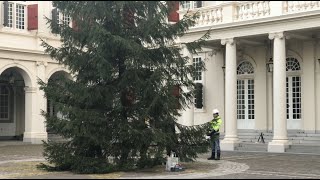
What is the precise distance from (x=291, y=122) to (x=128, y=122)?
40.3 feet

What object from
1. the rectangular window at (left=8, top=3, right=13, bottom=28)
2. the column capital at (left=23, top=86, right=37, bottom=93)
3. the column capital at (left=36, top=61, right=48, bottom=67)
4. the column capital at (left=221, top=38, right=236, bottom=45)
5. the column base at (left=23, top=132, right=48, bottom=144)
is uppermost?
the rectangular window at (left=8, top=3, right=13, bottom=28)

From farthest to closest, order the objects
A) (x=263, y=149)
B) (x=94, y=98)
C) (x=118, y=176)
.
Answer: (x=263, y=149) → (x=94, y=98) → (x=118, y=176)

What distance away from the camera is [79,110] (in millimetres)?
12820

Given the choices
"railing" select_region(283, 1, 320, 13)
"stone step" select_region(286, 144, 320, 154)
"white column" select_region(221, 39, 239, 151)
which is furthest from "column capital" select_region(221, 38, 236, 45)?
"stone step" select_region(286, 144, 320, 154)

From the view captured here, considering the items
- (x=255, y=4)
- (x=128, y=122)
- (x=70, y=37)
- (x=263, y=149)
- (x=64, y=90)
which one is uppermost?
(x=255, y=4)

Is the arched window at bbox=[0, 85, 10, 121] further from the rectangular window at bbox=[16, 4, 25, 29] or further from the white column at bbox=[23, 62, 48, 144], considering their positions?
the rectangular window at bbox=[16, 4, 25, 29]

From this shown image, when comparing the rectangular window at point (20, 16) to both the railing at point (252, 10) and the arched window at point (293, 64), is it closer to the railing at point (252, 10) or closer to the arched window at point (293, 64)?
the railing at point (252, 10)

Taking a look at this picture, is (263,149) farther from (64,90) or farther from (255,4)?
(64,90)

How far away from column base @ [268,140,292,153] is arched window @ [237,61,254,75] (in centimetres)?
545

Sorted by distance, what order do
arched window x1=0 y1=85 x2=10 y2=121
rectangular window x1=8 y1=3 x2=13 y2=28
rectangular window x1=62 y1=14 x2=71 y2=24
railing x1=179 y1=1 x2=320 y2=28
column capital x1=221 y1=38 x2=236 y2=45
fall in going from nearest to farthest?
rectangular window x1=62 y1=14 x2=71 y2=24, railing x1=179 y1=1 x2=320 y2=28, column capital x1=221 y1=38 x2=236 y2=45, rectangular window x1=8 y1=3 x2=13 y2=28, arched window x1=0 y1=85 x2=10 y2=121

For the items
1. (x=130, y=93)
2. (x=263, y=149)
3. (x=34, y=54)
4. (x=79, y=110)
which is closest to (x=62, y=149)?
(x=79, y=110)

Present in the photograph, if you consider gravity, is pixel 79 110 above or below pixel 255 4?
below

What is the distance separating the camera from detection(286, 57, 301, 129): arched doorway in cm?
2352

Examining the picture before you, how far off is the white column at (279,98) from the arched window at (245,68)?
432cm
